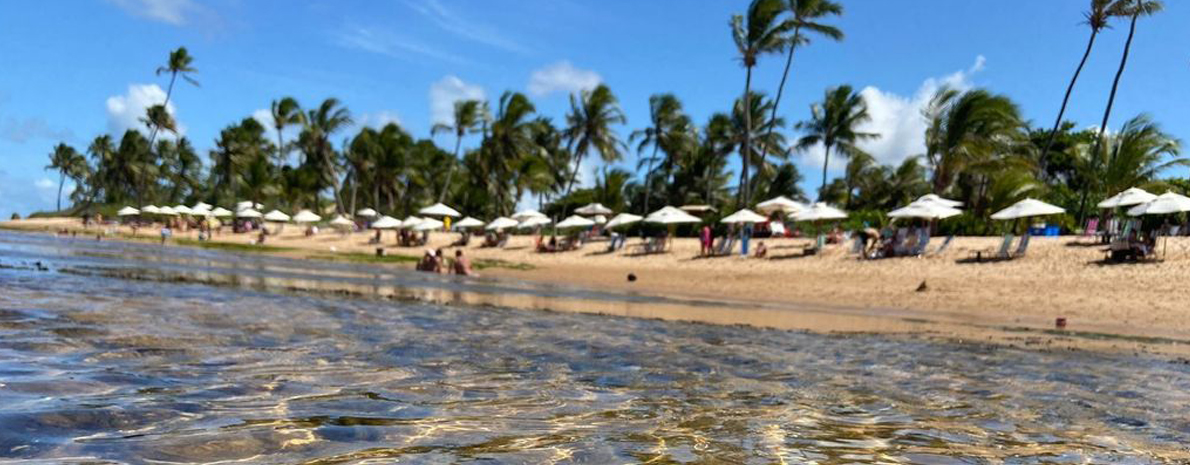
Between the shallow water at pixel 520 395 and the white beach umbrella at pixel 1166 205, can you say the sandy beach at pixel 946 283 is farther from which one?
the shallow water at pixel 520 395

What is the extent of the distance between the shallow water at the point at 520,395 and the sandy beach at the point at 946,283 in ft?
15.6

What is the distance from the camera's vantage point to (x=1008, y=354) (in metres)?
7.70

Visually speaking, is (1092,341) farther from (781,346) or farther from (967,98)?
(967,98)

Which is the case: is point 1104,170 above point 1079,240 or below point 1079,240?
above

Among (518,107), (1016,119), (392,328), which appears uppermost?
(518,107)

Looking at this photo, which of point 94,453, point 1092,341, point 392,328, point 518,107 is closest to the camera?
point 94,453

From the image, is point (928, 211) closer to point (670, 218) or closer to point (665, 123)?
point (670, 218)

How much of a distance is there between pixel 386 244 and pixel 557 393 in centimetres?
3762

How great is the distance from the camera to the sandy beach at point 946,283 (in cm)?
1278

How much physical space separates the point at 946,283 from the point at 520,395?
53.3 ft

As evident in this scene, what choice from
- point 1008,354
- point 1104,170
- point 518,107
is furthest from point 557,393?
point 518,107

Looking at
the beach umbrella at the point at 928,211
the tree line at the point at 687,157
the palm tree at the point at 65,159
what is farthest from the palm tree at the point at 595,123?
the palm tree at the point at 65,159

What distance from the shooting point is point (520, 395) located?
13.4 feet

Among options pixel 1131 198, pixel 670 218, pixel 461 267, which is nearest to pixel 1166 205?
pixel 1131 198
